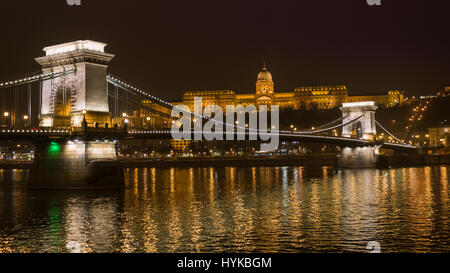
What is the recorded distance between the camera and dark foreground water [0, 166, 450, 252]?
62.4 feet

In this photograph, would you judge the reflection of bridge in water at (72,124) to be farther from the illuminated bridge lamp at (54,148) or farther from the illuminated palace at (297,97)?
the illuminated palace at (297,97)

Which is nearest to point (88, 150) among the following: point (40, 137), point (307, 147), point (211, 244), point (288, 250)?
point (40, 137)

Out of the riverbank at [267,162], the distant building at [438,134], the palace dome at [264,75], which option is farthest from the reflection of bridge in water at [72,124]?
the palace dome at [264,75]

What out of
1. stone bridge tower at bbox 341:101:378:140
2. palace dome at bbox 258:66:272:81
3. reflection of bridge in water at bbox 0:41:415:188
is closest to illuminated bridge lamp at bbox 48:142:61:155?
reflection of bridge in water at bbox 0:41:415:188

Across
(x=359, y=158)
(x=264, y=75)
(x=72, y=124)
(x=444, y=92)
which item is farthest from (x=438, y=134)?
(x=72, y=124)

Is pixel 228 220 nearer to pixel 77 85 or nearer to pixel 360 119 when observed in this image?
pixel 77 85

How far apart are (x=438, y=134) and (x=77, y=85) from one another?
8737cm

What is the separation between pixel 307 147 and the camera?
371ft

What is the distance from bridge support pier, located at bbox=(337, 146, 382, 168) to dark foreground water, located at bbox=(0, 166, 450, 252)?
28818 mm

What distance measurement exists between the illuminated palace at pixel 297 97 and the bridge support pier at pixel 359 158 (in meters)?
95.8

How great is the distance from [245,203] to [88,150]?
1056cm

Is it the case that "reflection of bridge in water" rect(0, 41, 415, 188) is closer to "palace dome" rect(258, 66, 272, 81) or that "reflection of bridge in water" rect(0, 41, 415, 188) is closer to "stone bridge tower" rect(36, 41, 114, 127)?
"stone bridge tower" rect(36, 41, 114, 127)

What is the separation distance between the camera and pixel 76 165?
34.4 m
